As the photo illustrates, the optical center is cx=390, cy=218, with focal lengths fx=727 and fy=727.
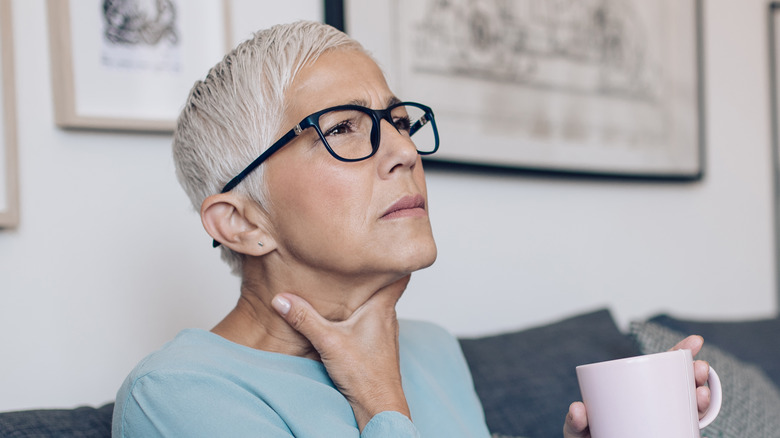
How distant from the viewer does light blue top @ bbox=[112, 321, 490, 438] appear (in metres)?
0.86

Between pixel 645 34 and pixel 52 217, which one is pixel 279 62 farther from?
pixel 645 34

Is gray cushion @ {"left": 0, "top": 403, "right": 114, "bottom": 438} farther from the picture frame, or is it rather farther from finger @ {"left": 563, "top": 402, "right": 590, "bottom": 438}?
the picture frame

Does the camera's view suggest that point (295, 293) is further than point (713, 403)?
Yes

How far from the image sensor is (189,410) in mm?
861

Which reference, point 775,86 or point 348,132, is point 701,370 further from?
point 775,86

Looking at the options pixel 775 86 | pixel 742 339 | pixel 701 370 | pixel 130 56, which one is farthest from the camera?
pixel 775 86

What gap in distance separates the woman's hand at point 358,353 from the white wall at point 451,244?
507 mm

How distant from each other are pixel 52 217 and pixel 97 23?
368 mm

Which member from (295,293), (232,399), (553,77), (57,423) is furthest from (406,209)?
(553,77)

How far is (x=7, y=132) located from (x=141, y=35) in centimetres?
31

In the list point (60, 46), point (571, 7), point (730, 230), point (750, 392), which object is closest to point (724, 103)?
point (730, 230)

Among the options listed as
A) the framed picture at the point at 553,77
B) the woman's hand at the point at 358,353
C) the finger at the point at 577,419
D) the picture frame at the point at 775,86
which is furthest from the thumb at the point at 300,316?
the picture frame at the point at 775,86

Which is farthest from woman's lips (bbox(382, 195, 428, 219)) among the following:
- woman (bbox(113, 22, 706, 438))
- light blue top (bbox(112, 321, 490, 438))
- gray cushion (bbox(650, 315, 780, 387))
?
gray cushion (bbox(650, 315, 780, 387))

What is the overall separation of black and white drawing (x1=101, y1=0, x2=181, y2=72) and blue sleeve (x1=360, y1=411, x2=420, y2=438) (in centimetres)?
85
